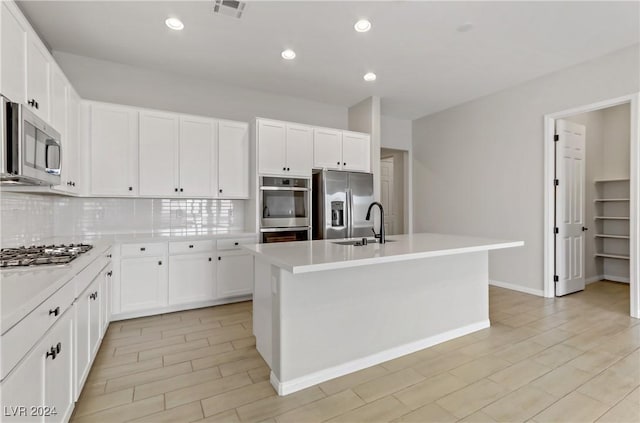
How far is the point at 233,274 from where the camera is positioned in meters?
3.83

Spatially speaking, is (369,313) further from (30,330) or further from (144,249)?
(144,249)

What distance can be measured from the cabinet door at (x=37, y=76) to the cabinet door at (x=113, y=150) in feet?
3.29

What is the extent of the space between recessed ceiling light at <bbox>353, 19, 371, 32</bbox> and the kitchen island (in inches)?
83.1

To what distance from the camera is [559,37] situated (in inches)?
125

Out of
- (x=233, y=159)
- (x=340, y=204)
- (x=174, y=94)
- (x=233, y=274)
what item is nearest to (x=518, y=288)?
(x=340, y=204)

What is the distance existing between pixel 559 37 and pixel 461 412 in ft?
12.0

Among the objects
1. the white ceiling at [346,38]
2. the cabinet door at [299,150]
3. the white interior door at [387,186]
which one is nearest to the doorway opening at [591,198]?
the white ceiling at [346,38]

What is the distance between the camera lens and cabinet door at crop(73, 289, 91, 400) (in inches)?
69.2

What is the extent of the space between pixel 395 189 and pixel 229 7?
5087mm

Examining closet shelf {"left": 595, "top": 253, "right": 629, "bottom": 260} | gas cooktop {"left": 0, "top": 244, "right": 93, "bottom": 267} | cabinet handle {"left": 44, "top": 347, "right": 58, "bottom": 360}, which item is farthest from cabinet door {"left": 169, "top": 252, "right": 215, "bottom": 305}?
closet shelf {"left": 595, "top": 253, "right": 629, "bottom": 260}

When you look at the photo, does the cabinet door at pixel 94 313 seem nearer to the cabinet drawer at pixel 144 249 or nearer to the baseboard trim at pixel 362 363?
the cabinet drawer at pixel 144 249

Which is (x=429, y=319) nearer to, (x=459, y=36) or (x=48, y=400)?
(x=48, y=400)

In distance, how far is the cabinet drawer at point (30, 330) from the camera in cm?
98

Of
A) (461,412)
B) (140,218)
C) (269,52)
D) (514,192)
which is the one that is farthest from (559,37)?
(140,218)
